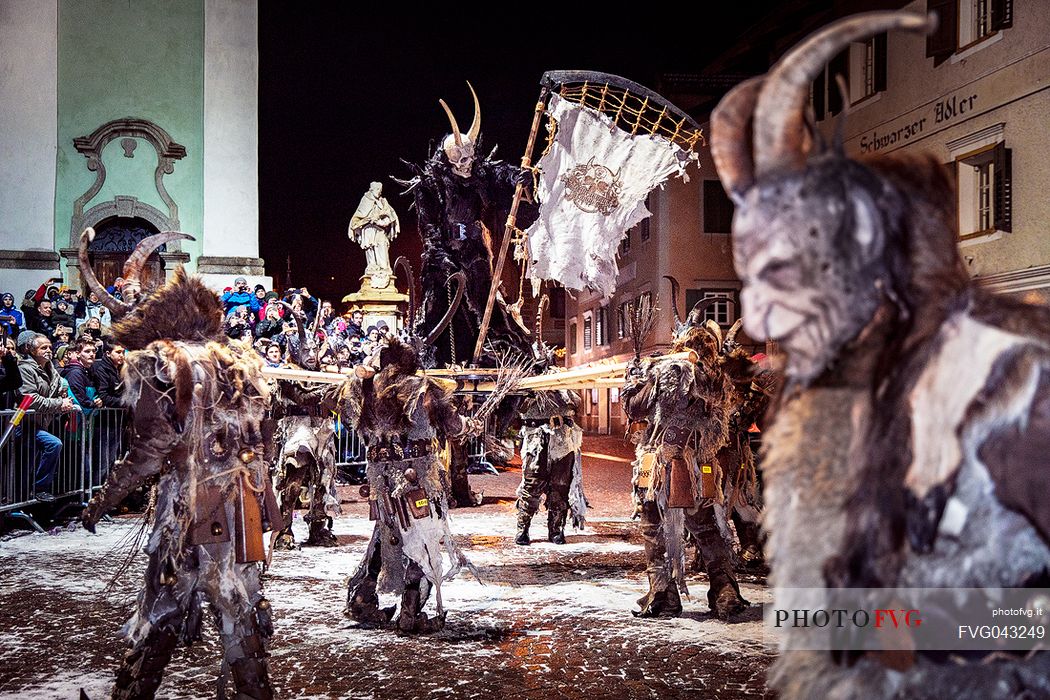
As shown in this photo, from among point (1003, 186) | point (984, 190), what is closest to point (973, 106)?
point (984, 190)

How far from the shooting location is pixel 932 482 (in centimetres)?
180

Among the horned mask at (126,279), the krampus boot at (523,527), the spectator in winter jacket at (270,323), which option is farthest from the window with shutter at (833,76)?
the horned mask at (126,279)

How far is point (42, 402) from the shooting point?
10.4 metres

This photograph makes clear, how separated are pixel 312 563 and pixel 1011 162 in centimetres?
1262

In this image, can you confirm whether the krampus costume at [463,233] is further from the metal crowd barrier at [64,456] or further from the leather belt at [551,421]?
the metal crowd barrier at [64,456]

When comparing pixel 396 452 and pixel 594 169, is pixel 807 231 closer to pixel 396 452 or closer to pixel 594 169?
pixel 396 452

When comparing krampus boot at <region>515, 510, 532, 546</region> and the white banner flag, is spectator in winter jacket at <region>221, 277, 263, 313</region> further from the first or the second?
the white banner flag

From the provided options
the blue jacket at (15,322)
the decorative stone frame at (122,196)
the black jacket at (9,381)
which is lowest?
the black jacket at (9,381)

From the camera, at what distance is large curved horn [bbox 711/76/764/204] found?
1991 millimetres

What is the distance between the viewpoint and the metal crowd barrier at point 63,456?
33.0ft

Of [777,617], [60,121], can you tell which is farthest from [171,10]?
[777,617]

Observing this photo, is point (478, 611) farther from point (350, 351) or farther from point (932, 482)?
point (350, 351)

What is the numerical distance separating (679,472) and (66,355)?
8.51 meters

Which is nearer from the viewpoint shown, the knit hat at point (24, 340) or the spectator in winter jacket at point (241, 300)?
the knit hat at point (24, 340)
